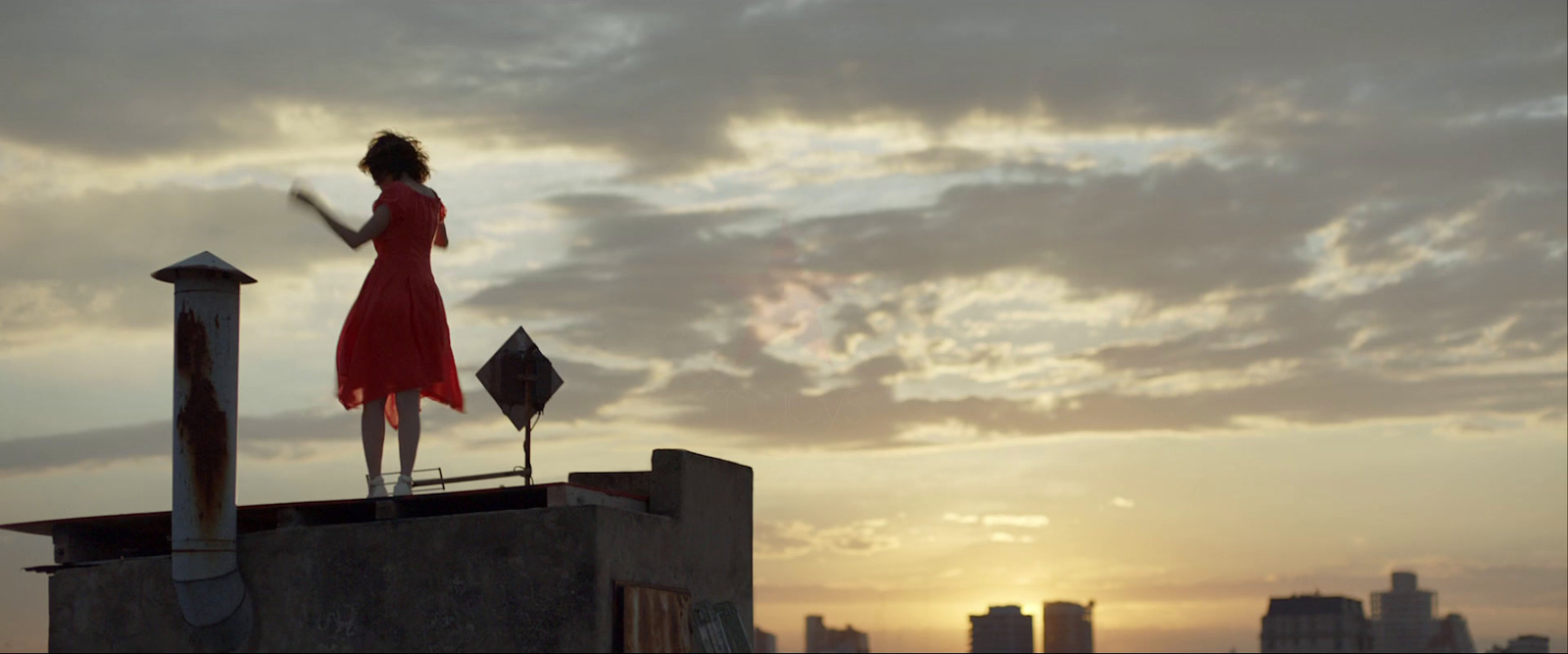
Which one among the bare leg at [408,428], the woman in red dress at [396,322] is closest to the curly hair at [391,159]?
the woman in red dress at [396,322]

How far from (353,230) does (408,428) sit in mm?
1590

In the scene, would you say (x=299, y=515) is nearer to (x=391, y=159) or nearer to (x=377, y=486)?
(x=377, y=486)

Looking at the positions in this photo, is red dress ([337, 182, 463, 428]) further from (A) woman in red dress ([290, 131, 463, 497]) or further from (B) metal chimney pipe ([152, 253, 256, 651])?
(B) metal chimney pipe ([152, 253, 256, 651])

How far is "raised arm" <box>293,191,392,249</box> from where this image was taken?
1266cm

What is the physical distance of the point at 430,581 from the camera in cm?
1214

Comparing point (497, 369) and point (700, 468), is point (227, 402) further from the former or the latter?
point (700, 468)

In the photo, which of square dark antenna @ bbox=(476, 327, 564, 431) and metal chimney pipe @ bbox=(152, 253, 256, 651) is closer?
metal chimney pipe @ bbox=(152, 253, 256, 651)

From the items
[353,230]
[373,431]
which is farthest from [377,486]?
[353,230]

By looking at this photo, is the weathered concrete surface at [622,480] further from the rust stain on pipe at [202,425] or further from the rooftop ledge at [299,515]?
the rust stain on pipe at [202,425]

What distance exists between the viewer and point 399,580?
40.1 feet

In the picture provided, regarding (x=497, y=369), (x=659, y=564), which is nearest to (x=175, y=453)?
(x=497, y=369)

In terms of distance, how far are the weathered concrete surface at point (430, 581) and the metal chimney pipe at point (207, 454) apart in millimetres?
188

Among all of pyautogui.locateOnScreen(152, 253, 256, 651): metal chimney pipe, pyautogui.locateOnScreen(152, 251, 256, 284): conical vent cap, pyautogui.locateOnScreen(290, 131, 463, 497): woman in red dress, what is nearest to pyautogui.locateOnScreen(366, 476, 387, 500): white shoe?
pyautogui.locateOnScreen(290, 131, 463, 497): woman in red dress

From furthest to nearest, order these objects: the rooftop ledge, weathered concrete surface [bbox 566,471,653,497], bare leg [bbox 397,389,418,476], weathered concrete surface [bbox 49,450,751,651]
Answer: weathered concrete surface [bbox 566,471,653,497]
bare leg [bbox 397,389,418,476]
the rooftop ledge
weathered concrete surface [bbox 49,450,751,651]
